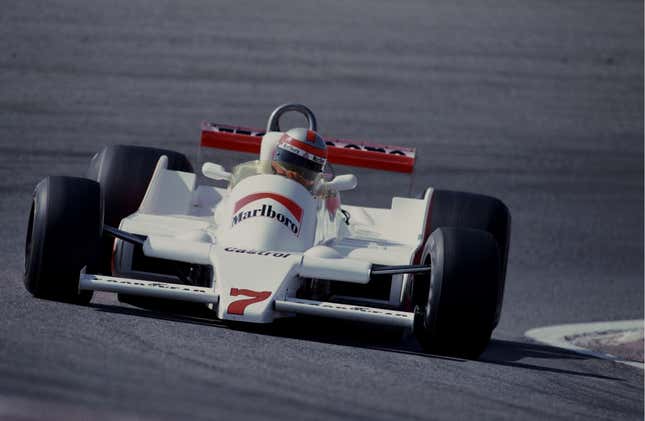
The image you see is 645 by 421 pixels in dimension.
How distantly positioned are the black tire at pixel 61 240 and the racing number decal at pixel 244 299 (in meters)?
0.95

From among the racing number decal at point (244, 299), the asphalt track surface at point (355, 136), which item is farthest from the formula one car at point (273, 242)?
the asphalt track surface at point (355, 136)

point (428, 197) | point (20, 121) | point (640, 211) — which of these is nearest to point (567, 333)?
point (428, 197)

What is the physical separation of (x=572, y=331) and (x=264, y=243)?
3744 millimetres

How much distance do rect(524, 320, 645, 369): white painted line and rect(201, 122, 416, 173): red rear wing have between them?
1.76 metres

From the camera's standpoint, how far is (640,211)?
55.3ft

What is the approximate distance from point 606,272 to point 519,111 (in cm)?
732

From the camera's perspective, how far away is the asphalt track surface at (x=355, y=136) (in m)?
5.74

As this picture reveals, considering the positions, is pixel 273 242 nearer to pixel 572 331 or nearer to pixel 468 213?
pixel 468 213

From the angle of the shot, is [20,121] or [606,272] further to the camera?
[20,121]

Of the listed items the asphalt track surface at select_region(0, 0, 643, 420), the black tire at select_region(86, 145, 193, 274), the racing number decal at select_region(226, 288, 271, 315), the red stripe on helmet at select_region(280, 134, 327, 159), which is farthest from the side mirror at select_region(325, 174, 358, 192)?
the racing number decal at select_region(226, 288, 271, 315)

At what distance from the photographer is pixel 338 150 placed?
10156mm

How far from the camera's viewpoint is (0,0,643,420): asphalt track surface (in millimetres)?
5742

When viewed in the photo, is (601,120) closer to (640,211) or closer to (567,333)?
(640,211)

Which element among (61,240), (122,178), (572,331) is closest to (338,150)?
(122,178)
